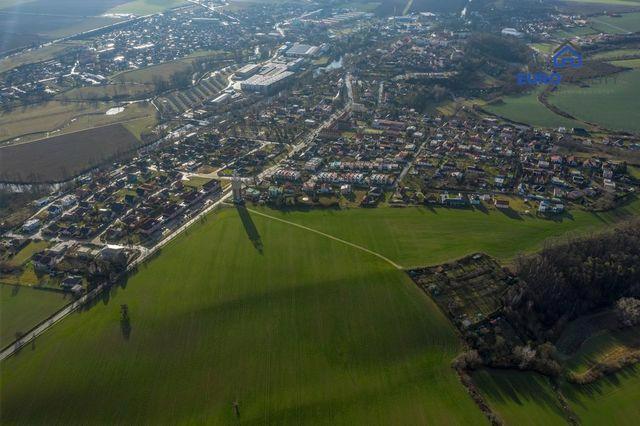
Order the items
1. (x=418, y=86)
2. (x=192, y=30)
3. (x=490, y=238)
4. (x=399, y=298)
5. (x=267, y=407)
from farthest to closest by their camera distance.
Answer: (x=192, y=30), (x=418, y=86), (x=490, y=238), (x=399, y=298), (x=267, y=407)

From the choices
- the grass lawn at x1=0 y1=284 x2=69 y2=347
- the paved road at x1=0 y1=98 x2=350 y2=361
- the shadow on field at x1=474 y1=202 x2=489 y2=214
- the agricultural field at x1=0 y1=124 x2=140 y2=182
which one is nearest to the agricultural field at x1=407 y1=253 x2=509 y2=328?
the paved road at x1=0 y1=98 x2=350 y2=361

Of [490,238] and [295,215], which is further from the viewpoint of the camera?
[295,215]

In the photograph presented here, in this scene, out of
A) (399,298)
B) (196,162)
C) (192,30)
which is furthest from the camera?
(192,30)

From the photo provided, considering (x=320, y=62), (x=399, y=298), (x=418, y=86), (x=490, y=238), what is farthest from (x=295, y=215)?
(x=320, y=62)

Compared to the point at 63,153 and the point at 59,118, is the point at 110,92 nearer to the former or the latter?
the point at 59,118

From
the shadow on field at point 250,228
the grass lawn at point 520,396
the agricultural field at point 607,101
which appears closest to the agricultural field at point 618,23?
the agricultural field at point 607,101

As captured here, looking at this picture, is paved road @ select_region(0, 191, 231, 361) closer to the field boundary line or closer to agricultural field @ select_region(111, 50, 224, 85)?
the field boundary line

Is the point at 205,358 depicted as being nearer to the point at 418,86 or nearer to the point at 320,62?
the point at 418,86

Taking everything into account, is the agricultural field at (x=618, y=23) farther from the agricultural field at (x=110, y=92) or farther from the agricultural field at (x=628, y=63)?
the agricultural field at (x=110, y=92)
